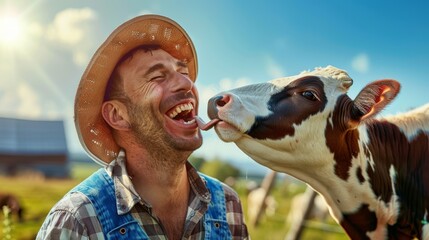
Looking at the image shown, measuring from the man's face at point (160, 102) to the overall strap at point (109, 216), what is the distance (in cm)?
36

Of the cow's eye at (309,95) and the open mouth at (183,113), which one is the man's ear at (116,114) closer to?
the open mouth at (183,113)

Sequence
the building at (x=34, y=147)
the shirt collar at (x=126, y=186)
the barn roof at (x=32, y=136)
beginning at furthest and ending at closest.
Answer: the barn roof at (x=32, y=136), the building at (x=34, y=147), the shirt collar at (x=126, y=186)

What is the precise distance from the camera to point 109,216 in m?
2.57

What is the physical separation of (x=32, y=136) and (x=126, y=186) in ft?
92.1

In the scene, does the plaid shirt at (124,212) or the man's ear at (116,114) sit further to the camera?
the man's ear at (116,114)

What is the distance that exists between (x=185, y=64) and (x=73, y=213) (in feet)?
3.69

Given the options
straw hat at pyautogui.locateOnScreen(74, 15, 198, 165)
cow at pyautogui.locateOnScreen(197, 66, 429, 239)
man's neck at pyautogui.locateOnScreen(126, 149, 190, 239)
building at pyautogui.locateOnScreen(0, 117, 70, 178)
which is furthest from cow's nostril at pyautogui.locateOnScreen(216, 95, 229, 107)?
building at pyautogui.locateOnScreen(0, 117, 70, 178)

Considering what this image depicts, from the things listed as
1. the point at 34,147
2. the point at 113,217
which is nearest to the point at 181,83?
the point at 113,217

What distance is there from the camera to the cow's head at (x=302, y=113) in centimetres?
268

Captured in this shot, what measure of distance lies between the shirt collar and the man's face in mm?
187

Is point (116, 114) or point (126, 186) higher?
point (116, 114)

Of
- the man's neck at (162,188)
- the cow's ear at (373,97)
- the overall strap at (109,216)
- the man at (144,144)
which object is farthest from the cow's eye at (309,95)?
the overall strap at (109,216)

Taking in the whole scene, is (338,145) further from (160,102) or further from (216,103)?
(160,102)

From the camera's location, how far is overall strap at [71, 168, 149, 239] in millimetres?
2539
